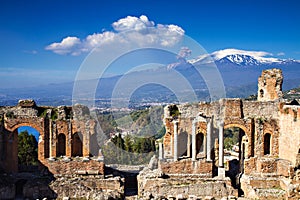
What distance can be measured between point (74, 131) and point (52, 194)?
4.51m

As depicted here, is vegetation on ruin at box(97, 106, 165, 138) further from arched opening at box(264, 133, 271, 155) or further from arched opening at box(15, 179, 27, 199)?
arched opening at box(15, 179, 27, 199)

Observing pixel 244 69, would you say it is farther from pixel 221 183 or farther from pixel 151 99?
pixel 221 183

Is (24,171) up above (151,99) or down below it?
below

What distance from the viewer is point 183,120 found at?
77.4ft

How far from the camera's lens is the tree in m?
30.6

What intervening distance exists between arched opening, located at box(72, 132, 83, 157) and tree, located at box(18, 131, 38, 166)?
7773mm

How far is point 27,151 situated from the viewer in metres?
31.0

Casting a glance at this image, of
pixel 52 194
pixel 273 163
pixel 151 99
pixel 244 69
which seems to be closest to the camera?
pixel 52 194

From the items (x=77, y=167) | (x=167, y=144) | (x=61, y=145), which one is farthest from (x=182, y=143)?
(x=61, y=145)

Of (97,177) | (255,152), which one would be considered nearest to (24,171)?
(97,177)

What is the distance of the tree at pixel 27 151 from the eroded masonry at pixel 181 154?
800 cm

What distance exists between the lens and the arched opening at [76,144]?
23.9 metres

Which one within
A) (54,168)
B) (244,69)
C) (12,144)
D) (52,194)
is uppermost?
(244,69)

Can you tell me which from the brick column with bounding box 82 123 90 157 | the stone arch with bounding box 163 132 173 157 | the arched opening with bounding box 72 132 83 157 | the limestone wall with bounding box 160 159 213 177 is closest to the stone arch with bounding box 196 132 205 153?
the stone arch with bounding box 163 132 173 157
